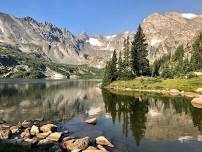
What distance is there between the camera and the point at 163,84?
144000 millimetres

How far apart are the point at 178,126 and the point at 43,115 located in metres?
32.0

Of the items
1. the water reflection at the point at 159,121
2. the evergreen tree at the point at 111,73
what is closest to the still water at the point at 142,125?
the water reflection at the point at 159,121

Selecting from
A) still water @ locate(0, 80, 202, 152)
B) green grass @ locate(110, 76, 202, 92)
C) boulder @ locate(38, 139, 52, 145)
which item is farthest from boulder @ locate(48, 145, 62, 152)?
green grass @ locate(110, 76, 202, 92)

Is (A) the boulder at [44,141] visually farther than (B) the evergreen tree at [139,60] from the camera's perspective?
No

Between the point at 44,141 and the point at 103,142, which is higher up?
the point at 44,141

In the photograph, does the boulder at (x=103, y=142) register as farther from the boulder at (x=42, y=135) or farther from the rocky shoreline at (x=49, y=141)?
the boulder at (x=42, y=135)

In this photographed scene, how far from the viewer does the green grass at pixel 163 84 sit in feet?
427

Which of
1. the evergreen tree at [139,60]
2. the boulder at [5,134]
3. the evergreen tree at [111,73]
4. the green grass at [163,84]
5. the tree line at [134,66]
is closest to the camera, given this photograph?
the boulder at [5,134]

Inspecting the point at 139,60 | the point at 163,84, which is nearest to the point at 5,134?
the point at 163,84

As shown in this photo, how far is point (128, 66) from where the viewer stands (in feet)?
578

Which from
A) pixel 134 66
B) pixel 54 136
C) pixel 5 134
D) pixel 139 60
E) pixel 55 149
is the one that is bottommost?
pixel 55 149

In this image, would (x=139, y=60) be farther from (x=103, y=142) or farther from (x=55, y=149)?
(x=55, y=149)

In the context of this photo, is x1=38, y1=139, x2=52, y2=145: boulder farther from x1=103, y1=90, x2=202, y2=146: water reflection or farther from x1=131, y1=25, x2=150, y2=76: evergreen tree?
x1=131, y1=25, x2=150, y2=76: evergreen tree

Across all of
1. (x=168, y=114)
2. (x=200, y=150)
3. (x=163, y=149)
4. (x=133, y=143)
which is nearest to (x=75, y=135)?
(x=133, y=143)
